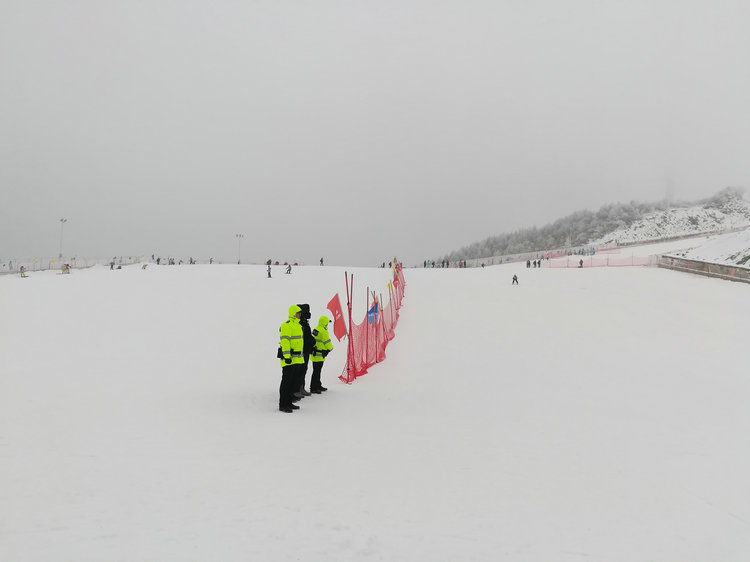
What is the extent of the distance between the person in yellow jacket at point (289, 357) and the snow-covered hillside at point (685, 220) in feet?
540

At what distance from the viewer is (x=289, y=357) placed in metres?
9.83

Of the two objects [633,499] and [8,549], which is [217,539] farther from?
[633,499]

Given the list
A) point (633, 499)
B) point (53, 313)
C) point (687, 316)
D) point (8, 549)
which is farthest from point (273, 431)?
point (687, 316)

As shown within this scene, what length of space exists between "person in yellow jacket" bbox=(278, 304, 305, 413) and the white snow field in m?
0.29

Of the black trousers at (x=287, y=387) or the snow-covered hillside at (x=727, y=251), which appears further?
the snow-covered hillside at (x=727, y=251)

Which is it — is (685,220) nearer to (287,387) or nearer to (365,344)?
(365,344)

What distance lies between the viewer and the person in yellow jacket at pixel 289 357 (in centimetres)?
990

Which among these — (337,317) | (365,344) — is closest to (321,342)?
(337,317)

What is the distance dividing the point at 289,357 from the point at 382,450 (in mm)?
2854

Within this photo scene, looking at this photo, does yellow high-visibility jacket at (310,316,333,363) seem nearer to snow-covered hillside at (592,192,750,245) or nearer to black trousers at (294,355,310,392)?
black trousers at (294,355,310,392)

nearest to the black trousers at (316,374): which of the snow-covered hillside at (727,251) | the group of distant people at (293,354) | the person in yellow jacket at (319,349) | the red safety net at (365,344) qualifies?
the person in yellow jacket at (319,349)

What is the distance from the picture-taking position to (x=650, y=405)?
10992mm

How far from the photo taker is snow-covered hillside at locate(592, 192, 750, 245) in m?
163

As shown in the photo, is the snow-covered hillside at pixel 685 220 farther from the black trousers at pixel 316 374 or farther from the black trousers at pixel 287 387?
the black trousers at pixel 287 387
